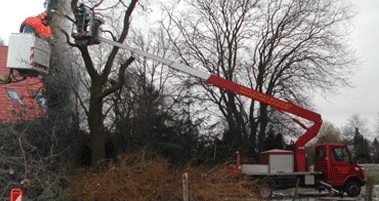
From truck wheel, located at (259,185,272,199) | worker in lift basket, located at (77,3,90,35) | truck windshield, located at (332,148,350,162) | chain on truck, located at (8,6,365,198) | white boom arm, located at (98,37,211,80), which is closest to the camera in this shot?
worker in lift basket, located at (77,3,90,35)

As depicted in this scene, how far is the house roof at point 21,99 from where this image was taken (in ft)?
50.1

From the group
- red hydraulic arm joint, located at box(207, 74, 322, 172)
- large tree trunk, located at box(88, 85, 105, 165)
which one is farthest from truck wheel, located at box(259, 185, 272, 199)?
large tree trunk, located at box(88, 85, 105, 165)

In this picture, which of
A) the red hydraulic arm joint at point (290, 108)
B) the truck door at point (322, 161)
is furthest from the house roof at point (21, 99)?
the truck door at point (322, 161)

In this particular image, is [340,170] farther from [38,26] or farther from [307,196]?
[38,26]

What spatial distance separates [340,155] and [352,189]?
147 centimetres

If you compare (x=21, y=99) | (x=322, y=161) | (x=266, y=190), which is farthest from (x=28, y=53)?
(x=322, y=161)

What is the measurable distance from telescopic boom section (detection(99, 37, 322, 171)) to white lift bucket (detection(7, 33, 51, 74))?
6.63 feet

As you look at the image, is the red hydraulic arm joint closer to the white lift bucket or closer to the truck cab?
the truck cab

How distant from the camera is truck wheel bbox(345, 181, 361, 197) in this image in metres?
21.1

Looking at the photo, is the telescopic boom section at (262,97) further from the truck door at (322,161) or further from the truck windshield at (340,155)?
the truck windshield at (340,155)

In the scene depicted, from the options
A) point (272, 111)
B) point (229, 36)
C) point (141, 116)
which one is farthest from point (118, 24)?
point (272, 111)

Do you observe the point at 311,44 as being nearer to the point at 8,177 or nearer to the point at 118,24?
the point at 118,24

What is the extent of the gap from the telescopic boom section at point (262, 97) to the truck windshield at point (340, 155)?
4.39 ft

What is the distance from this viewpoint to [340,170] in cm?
2108
